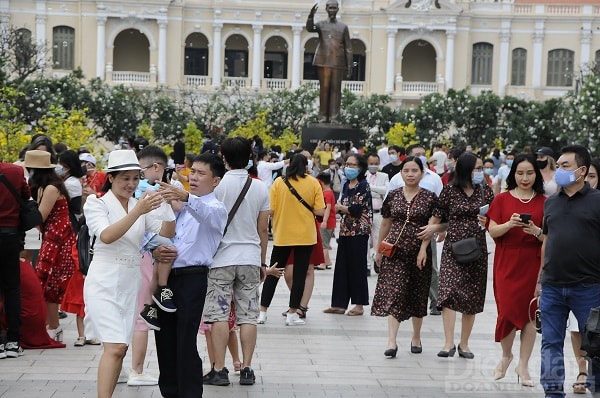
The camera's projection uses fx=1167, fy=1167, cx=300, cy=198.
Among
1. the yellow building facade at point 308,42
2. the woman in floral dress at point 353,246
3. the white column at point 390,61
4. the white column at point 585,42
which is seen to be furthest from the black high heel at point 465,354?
the white column at point 585,42

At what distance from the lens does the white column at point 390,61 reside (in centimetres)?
6247

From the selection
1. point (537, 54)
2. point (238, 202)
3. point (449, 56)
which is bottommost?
point (238, 202)

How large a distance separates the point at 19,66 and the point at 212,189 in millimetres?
38547

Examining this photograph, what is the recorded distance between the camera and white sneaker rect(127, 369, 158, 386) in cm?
853

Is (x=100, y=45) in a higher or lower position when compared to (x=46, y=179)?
higher

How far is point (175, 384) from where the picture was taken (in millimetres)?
7629

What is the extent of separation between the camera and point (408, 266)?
10.2 meters

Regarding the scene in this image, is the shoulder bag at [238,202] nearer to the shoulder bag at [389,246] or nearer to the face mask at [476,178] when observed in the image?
the shoulder bag at [389,246]

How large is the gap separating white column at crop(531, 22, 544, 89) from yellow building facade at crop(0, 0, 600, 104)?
5 cm

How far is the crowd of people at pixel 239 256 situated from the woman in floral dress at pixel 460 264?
0.5 inches

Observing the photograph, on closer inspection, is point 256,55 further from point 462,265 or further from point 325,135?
point 462,265

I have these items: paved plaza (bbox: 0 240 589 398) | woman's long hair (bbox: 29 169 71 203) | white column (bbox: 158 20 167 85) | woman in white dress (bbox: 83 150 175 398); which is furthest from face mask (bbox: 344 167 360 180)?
white column (bbox: 158 20 167 85)

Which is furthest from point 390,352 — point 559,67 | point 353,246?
point 559,67

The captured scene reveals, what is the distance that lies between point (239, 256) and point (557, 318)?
2.31 meters
